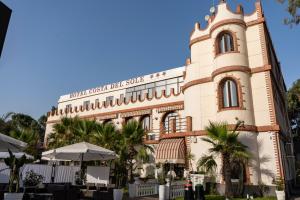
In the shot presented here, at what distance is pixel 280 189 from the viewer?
17.4m

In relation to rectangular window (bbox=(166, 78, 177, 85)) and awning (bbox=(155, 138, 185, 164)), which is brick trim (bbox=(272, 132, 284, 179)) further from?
rectangular window (bbox=(166, 78, 177, 85))

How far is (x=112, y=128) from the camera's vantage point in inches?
964

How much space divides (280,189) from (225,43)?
1265 cm

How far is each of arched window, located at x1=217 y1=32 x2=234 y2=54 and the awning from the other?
28.8 feet

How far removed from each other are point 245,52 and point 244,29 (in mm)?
2305

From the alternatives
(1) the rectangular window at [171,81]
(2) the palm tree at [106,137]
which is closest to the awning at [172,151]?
(2) the palm tree at [106,137]

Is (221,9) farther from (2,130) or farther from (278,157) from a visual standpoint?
(2,130)

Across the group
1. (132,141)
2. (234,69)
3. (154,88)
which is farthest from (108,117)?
(234,69)

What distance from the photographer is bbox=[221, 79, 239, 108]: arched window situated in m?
21.7

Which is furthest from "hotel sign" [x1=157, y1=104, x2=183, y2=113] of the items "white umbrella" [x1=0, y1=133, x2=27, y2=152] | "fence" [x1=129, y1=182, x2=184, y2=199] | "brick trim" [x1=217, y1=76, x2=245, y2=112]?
"white umbrella" [x1=0, y1=133, x2=27, y2=152]

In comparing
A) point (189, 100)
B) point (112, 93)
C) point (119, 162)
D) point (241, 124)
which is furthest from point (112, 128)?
point (112, 93)

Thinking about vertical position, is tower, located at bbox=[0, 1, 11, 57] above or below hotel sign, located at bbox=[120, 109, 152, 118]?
below

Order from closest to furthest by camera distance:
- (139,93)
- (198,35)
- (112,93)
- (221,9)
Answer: (221,9)
(198,35)
(139,93)
(112,93)

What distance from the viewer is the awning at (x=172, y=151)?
73.5ft
